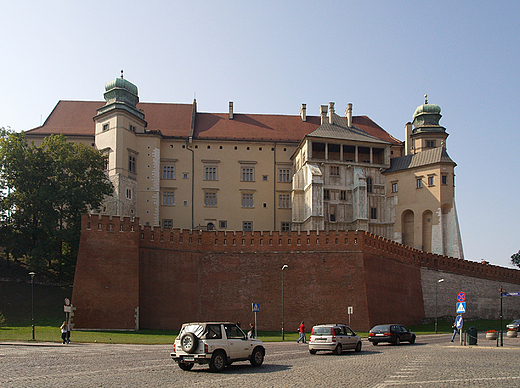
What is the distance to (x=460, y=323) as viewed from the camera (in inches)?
1196

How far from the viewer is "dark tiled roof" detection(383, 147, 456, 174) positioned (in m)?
64.9

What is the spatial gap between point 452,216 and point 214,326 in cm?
4946

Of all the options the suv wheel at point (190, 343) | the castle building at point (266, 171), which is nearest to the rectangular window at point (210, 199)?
the castle building at point (266, 171)

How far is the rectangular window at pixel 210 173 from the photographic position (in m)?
69.2

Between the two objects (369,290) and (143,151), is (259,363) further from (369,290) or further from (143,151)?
(143,151)

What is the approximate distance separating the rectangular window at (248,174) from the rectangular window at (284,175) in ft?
11.1

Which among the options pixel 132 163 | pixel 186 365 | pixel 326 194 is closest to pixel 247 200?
pixel 326 194

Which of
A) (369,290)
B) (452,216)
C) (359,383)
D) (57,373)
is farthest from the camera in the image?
(452,216)

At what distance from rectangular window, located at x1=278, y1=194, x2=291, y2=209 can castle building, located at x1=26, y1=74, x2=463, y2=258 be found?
14 centimetres

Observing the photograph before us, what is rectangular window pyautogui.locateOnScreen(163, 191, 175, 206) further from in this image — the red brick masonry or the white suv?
the white suv

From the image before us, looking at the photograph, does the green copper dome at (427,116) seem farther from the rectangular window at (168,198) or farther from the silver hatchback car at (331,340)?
the silver hatchback car at (331,340)

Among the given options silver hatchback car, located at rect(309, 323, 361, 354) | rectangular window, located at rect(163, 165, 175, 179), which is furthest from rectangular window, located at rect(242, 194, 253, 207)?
silver hatchback car, located at rect(309, 323, 361, 354)

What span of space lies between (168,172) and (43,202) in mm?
20009

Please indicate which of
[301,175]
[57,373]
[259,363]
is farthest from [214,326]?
[301,175]
